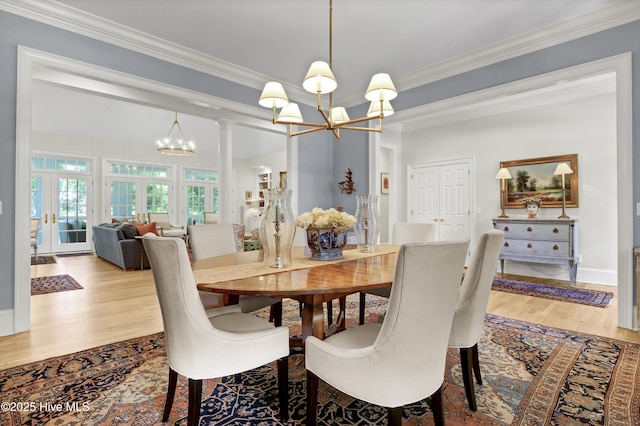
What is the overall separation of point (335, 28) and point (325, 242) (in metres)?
2.25

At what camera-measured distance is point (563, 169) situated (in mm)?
4398

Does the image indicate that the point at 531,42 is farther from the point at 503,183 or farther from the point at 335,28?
the point at 503,183

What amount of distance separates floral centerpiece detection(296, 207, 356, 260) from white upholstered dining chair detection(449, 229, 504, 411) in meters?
0.74

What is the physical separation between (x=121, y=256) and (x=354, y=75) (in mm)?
4869

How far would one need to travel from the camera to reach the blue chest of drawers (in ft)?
13.8

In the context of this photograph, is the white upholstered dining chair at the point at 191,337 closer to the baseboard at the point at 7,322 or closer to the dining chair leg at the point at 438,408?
the dining chair leg at the point at 438,408

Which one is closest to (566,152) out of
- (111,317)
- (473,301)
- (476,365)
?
(476,365)

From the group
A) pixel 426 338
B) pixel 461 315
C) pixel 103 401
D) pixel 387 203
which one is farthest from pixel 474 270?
pixel 387 203

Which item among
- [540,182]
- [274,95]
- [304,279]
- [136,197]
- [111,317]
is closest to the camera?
[304,279]

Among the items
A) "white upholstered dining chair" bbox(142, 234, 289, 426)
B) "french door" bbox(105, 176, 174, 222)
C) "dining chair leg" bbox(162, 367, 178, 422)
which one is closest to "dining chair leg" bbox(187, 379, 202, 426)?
"white upholstered dining chair" bbox(142, 234, 289, 426)

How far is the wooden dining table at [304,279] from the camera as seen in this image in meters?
1.30

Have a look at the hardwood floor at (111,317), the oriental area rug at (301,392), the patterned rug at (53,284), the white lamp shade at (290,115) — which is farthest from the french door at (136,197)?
the white lamp shade at (290,115)

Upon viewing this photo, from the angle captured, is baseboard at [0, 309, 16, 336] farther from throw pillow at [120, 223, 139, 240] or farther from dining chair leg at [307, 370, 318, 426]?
throw pillow at [120, 223, 139, 240]

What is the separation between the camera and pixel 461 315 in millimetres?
1541
